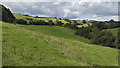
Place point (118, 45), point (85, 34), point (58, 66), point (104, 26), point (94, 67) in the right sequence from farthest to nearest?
point (104, 26) → point (85, 34) → point (118, 45) → point (94, 67) → point (58, 66)

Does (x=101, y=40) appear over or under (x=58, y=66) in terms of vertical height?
under

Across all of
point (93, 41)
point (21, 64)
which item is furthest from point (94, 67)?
point (93, 41)

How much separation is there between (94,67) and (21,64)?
9.97 m

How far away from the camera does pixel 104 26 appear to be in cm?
13762

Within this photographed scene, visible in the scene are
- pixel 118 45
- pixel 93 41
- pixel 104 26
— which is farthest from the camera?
pixel 104 26

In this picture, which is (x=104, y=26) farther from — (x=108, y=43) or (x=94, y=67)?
(x=94, y=67)

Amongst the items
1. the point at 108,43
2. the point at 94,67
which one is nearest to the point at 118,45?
the point at 108,43

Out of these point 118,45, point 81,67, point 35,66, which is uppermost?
point 35,66

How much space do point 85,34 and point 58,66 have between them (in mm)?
85229

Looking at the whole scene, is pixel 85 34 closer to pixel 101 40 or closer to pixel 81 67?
pixel 101 40

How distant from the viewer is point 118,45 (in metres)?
55.9

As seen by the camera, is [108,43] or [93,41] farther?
[93,41]

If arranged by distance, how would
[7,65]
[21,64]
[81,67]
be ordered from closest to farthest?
[7,65] → [21,64] → [81,67]

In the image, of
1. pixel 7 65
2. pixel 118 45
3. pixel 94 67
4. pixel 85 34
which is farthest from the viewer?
pixel 85 34
